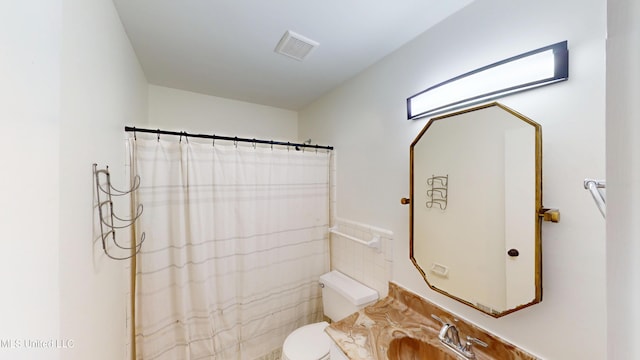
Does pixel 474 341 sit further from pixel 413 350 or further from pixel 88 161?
pixel 88 161

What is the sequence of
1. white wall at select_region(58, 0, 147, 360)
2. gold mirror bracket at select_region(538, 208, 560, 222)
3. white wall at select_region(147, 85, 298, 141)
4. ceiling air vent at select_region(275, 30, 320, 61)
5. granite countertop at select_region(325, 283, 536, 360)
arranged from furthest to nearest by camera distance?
white wall at select_region(147, 85, 298, 141)
ceiling air vent at select_region(275, 30, 320, 61)
granite countertop at select_region(325, 283, 536, 360)
gold mirror bracket at select_region(538, 208, 560, 222)
white wall at select_region(58, 0, 147, 360)

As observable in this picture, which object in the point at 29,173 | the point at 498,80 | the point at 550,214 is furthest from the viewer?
the point at 498,80

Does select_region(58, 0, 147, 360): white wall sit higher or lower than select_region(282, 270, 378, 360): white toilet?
higher

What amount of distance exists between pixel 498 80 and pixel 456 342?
1208 mm

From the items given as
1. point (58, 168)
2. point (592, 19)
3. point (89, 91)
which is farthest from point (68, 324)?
point (592, 19)

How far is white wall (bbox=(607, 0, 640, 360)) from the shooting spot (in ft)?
0.68

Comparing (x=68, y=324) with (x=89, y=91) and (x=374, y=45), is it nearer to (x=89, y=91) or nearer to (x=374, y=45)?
(x=89, y=91)

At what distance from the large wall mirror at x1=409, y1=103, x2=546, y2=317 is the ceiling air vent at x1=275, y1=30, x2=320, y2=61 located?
89cm

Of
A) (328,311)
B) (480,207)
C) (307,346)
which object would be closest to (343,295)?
(328,311)

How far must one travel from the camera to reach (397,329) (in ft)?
3.83

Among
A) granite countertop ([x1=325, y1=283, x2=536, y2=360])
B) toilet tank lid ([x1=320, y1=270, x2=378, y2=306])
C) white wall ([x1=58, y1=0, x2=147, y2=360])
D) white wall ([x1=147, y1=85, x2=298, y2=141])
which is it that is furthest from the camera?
white wall ([x1=147, y1=85, x2=298, y2=141])

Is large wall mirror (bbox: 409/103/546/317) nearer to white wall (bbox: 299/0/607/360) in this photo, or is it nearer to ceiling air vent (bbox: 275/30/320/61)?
white wall (bbox: 299/0/607/360)

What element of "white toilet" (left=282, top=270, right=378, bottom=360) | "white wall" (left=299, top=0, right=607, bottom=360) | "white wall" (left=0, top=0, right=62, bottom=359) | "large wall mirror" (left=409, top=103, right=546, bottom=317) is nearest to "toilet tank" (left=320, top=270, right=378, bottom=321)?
"white toilet" (left=282, top=270, right=378, bottom=360)

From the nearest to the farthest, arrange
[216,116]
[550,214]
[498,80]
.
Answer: [550,214], [498,80], [216,116]
